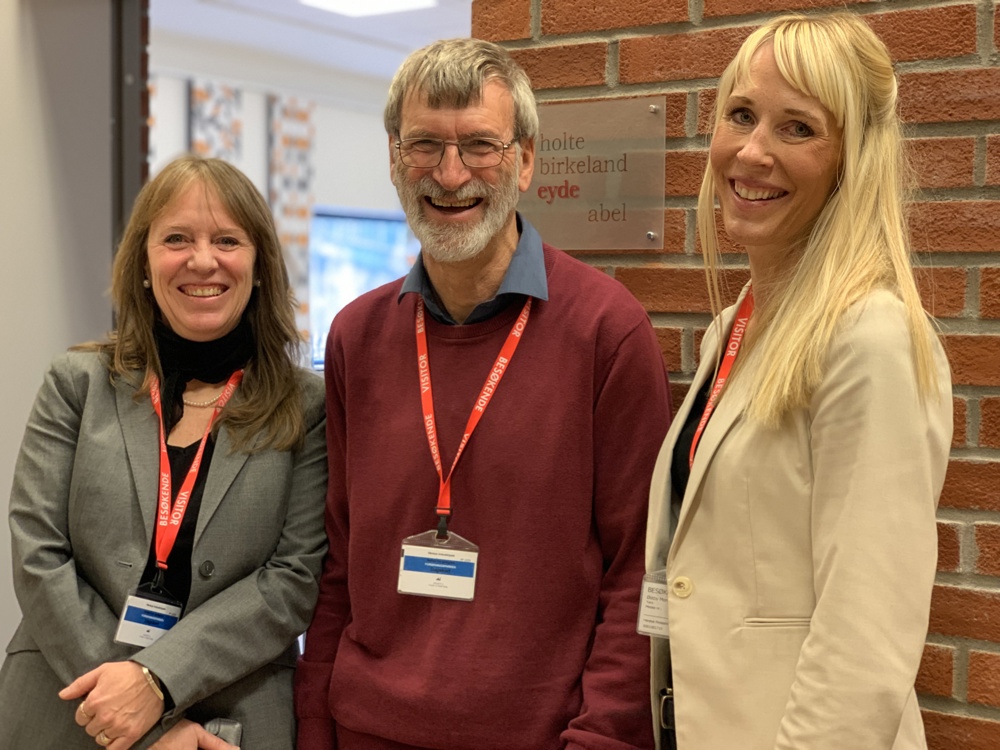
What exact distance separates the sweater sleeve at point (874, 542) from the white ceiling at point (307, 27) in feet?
19.8

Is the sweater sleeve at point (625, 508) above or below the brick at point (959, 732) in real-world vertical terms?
above

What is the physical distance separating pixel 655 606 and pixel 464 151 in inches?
32.5

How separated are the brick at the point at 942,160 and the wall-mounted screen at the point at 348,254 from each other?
8.04 meters

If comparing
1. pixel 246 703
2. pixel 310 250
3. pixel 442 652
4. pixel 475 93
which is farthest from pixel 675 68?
pixel 310 250

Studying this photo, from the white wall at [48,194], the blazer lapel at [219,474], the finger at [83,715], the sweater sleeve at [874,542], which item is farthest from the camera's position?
the white wall at [48,194]

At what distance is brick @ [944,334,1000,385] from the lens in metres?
1.78

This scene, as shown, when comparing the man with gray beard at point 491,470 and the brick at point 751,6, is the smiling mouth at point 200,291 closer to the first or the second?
the man with gray beard at point 491,470

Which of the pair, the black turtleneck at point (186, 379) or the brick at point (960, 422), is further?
the black turtleneck at point (186, 379)

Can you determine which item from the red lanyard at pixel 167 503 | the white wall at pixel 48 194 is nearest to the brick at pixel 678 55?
the red lanyard at pixel 167 503

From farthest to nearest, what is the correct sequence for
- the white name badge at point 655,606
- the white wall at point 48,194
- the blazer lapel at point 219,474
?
the white wall at point 48,194 < the blazer lapel at point 219,474 < the white name badge at point 655,606

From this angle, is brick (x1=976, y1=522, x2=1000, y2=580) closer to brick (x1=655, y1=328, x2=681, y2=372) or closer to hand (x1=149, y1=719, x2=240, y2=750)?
brick (x1=655, y1=328, x2=681, y2=372)

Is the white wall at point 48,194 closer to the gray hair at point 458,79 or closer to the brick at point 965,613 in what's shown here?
the gray hair at point 458,79

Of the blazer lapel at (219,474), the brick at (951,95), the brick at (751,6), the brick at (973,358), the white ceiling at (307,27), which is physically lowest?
the blazer lapel at (219,474)

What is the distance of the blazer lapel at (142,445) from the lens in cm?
198
